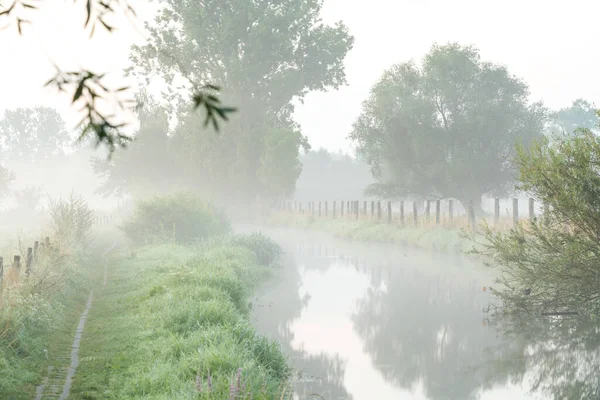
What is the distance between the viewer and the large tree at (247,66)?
57312 millimetres

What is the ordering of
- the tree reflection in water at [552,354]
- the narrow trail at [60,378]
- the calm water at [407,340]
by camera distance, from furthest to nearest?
1. the calm water at [407,340]
2. the tree reflection in water at [552,354]
3. the narrow trail at [60,378]

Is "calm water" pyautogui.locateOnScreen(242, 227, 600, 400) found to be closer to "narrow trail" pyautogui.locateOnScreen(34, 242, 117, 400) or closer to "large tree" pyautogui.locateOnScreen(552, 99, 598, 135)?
"narrow trail" pyautogui.locateOnScreen(34, 242, 117, 400)

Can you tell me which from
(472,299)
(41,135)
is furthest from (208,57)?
(41,135)

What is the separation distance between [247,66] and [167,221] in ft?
84.0

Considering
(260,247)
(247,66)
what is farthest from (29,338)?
(247,66)

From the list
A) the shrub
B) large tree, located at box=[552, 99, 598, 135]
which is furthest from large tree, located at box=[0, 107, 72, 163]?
the shrub

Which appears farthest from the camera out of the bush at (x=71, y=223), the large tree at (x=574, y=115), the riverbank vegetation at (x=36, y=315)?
the large tree at (x=574, y=115)

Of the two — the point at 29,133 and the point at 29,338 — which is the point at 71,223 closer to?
the point at 29,338

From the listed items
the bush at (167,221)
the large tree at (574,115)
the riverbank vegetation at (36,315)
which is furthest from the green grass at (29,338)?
the large tree at (574,115)

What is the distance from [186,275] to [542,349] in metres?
7.85

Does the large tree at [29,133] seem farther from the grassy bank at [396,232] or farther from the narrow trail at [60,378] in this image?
the narrow trail at [60,378]

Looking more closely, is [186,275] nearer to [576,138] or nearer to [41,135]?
[576,138]

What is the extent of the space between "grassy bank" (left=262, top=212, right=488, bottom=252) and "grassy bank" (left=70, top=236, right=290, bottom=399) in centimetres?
1242

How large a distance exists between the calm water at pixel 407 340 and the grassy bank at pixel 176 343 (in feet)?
4.22
